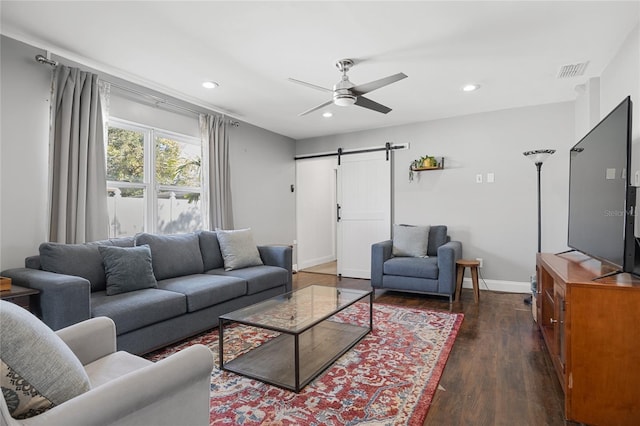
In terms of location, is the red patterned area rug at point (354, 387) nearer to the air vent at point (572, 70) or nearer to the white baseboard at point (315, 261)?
the air vent at point (572, 70)

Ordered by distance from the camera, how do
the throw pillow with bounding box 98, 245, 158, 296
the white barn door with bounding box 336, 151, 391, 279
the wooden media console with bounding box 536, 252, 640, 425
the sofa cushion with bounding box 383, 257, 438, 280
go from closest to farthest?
1. the wooden media console with bounding box 536, 252, 640, 425
2. the throw pillow with bounding box 98, 245, 158, 296
3. the sofa cushion with bounding box 383, 257, 438, 280
4. the white barn door with bounding box 336, 151, 391, 279

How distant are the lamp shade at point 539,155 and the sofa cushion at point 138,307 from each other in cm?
401

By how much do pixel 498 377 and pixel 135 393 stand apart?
85.3 inches

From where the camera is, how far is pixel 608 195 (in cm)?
199

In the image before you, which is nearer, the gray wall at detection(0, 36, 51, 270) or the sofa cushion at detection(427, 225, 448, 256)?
the gray wall at detection(0, 36, 51, 270)

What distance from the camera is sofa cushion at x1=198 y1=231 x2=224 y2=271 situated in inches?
145

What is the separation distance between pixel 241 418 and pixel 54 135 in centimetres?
267

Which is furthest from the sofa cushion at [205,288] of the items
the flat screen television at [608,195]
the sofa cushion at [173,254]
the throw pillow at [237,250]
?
the flat screen television at [608,195]

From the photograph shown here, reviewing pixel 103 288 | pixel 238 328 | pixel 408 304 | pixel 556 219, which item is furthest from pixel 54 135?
pixel 556 219

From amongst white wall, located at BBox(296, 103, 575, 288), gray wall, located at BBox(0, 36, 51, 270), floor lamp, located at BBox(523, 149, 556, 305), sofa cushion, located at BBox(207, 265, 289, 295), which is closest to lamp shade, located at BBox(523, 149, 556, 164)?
floor lamp, located at BBox(523, 149, 556, 305)

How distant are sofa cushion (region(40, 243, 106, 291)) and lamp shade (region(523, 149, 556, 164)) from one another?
454 centimetres

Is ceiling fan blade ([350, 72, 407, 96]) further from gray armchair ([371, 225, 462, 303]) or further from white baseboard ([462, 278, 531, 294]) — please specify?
white baseboard ([462, 278, 531, 294])

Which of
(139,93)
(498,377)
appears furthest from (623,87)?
(139,93)

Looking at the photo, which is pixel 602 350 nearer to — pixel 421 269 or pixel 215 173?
pixel 421 269
